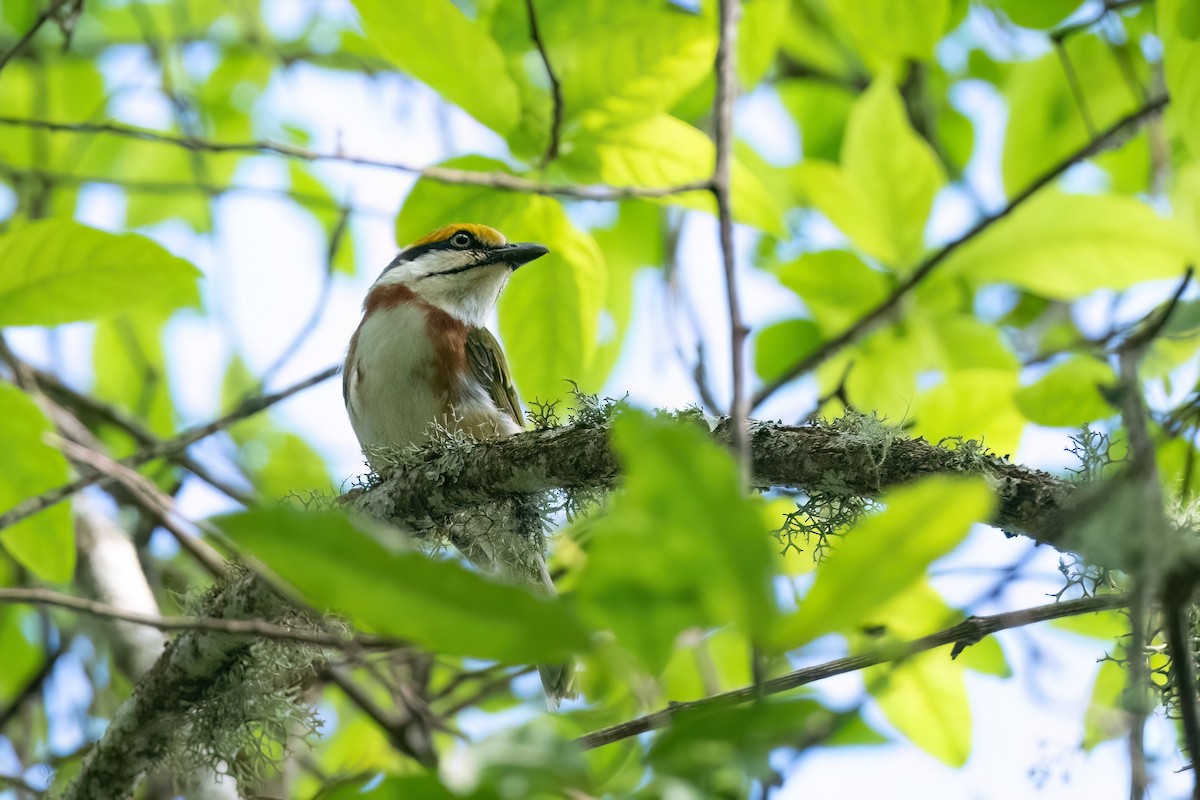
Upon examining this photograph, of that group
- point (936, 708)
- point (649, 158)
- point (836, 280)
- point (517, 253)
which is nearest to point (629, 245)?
point (517, 253)

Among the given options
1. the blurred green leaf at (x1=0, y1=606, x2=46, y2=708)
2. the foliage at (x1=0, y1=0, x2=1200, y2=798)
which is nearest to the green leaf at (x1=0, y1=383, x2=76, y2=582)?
the foliage at (x1=0, y1=0, x2=1200, y2=798)

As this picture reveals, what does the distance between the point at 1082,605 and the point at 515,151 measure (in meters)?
2.09

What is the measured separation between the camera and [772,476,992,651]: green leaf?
1.12 meters

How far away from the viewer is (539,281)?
3.60 meters

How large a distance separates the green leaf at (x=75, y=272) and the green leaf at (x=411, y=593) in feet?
7.80

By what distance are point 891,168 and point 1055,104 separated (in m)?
1.31

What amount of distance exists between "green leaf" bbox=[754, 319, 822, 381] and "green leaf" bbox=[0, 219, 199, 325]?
2.54 m

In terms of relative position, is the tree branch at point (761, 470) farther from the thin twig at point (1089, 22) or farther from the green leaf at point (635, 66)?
the thin twig at point (1089, 22)

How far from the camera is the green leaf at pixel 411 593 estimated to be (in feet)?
3.56

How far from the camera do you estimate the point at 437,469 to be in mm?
3158

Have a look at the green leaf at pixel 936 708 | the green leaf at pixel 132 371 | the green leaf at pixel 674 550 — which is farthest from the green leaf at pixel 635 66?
the green leaf at pixel 132 371

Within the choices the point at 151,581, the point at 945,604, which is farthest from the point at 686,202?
the point at 151,581

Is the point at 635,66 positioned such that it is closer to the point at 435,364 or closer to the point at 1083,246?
the point at 1083,246

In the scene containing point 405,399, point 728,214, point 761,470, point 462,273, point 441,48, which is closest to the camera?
point 728,214
